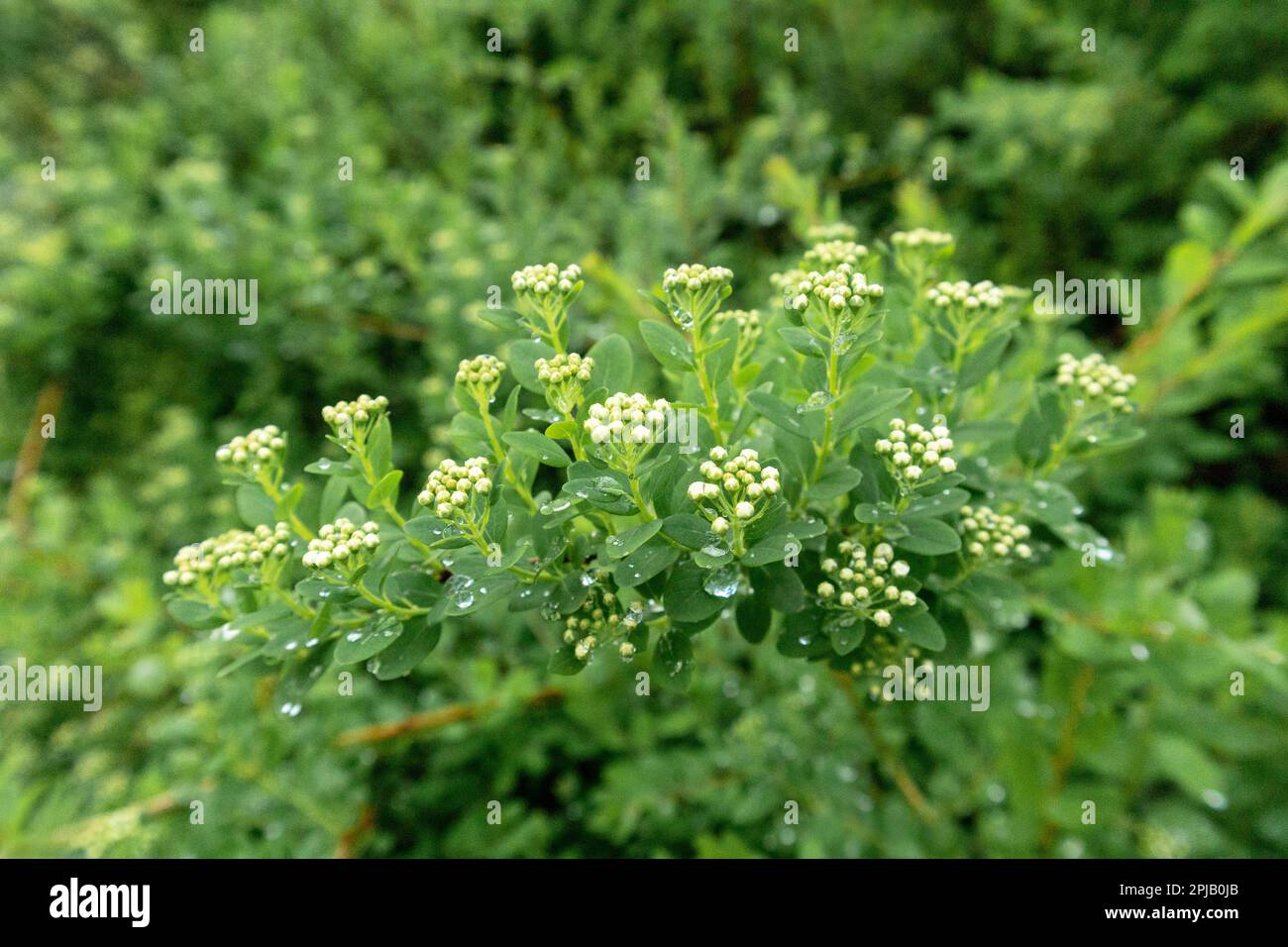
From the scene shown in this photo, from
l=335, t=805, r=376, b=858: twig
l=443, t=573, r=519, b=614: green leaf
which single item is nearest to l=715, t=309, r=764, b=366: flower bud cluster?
l=443, t=573, r=519, b=614: green leaf

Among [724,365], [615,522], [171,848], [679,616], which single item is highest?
[724,365]

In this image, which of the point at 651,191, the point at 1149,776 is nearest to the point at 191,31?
the point at 651,191

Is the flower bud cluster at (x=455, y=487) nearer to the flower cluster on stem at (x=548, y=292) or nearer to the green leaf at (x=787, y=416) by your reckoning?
the flower cluster on stem at (x=548, y=292)

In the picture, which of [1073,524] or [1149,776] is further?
[1149,776]

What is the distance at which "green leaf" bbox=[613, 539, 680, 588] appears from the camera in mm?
950

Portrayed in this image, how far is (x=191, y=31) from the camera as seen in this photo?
3221 mm

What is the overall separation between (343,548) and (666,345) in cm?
46

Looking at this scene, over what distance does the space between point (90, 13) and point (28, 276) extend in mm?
1217

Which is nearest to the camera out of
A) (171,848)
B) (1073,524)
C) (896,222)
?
(1073,524)

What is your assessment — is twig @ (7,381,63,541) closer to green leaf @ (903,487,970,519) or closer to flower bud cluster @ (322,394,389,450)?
flower bud cluster @ (322,394,389,450)

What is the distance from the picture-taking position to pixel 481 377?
104 centimetres

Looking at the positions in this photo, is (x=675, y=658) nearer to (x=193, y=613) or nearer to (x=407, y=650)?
(x=407, y=650)
